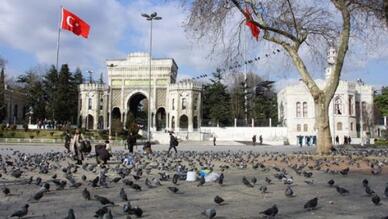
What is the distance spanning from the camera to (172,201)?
7102mm

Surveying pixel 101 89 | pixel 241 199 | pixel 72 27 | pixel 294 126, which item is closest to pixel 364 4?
pixel 241 199

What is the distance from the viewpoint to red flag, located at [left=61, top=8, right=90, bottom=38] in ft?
129

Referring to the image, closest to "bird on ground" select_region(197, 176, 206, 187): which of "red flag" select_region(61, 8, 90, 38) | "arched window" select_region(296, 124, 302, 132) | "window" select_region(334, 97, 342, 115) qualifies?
"red flag" select_region(61, 8, 90, 38)

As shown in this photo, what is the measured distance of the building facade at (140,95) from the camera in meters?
75.2

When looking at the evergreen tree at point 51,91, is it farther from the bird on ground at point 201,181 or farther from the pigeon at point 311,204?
the pigeon at point 311,204

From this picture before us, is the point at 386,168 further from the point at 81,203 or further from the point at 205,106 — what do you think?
the point at 205,106

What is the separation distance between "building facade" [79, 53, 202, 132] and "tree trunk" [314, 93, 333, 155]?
56530mm

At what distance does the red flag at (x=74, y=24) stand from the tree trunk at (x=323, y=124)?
2739 centimetres

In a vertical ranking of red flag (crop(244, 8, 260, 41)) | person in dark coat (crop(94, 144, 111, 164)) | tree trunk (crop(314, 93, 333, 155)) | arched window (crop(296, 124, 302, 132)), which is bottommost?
person in dark coat (crop(94, 144, 111, 164))

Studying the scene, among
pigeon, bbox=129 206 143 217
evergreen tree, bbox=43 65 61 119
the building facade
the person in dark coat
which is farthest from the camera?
the building facade

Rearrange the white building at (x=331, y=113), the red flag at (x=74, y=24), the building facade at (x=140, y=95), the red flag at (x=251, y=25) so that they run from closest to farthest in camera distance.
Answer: the red flag at (x=251, y=25) < the red flag at (x=74, y=24) < the white building at (x=331, y=113) < the building facade at (x=140, y=95)

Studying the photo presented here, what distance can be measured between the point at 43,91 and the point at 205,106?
27.1m

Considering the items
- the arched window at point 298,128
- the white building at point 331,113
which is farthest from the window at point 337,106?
the arched window at point 298,128

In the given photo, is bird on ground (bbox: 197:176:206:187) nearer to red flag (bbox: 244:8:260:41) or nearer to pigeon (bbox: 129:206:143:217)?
pigeon (bbox: 129:206:143:217)
